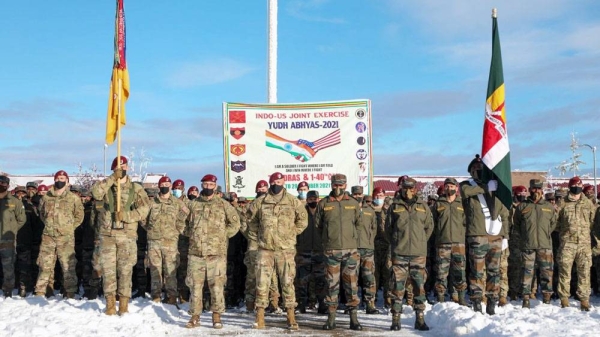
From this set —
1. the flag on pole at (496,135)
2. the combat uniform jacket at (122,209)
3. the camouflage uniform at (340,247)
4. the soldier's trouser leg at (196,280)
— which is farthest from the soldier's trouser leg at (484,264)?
the combat uniform jacket at (122,209)

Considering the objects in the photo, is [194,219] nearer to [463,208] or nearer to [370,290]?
[370,290]

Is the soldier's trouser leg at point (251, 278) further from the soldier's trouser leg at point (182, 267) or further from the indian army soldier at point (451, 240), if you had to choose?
the indian army soldier at point (451, 240)

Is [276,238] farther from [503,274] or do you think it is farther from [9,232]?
[9,232]

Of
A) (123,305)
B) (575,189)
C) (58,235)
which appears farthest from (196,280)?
(575,189)

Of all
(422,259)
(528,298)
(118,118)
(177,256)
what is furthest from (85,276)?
(528,298)

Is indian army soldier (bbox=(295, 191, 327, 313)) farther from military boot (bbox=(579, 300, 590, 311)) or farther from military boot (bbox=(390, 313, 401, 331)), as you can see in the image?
military boot (bbox=(579, 300, 590, 311))

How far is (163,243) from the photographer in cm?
1191

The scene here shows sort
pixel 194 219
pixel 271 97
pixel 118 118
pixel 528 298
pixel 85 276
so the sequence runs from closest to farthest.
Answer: pixel 194 219 → pixel 118 118 → pixel 528 298 → pixel 85 276 → pixel 271 97

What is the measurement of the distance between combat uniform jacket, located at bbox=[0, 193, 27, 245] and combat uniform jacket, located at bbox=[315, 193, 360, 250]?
237 inches

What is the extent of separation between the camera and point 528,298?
1175 centimetres

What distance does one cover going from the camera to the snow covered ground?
870 cm

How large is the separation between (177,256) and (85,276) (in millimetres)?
2240

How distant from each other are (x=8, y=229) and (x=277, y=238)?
18.4 ft

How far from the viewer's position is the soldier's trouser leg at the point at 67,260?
39.0 feet
